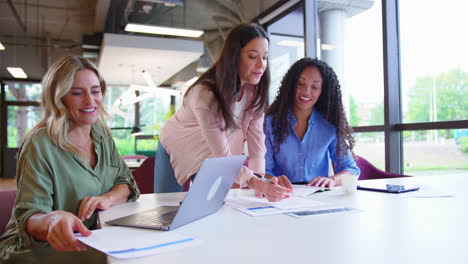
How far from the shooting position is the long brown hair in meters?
1.85

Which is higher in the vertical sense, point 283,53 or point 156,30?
point 156,30

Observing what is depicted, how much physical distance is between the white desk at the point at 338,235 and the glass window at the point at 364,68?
9.78 feet

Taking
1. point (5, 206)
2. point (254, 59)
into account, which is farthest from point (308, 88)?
point (5, 206)

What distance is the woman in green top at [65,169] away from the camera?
1.21m

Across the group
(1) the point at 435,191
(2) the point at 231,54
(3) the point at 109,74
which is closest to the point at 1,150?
(3) the point at 109,74

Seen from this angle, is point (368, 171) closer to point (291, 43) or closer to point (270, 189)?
point (270, 189)

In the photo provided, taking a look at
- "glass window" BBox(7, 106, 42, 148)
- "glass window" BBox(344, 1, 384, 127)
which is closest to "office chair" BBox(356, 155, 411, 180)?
"glass window" BBox(344, 1, 384, 127)

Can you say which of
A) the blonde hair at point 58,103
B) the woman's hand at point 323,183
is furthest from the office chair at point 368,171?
the blonde hair at point 58,103

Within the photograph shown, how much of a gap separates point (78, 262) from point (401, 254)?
98 cm

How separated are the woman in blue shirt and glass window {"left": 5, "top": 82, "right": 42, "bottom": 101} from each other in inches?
348

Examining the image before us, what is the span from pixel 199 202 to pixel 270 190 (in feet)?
1.34

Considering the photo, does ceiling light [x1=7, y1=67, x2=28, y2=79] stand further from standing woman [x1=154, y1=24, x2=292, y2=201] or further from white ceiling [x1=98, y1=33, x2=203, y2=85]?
standing woman [x1=154, y1=24, x2=292, y2=201]

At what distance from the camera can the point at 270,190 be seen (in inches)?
58.1

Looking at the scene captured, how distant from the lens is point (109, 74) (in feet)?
32.0
